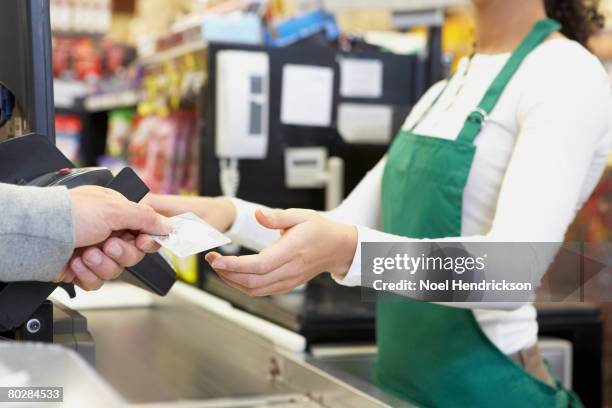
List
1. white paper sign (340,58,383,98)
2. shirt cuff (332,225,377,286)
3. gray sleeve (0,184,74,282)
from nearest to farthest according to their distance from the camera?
gray sleeve (0,184,74,282) < shirt cuff (332,225,377,286) < white paper sign (340,58,383,98)

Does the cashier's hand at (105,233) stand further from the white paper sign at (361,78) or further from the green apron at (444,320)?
the white paper sign at (361,78)

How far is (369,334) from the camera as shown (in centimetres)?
217

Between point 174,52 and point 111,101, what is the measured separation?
1135mm

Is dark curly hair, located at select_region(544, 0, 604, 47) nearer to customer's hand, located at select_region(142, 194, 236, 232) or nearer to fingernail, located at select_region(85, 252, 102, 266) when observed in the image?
customer's hand, located at select_region(142, 194, 236, 232)

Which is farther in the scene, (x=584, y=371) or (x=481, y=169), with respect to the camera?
(x=584, y=371)

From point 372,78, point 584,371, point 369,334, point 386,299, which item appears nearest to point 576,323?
point 584,371

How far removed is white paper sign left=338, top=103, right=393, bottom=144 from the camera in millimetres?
2789

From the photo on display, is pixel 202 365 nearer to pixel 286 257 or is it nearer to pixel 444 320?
pixel 444 320

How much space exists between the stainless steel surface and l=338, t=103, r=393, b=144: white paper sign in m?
0.86

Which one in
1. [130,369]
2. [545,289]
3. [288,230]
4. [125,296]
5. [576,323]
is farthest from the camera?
[125,296]

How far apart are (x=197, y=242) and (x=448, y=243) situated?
45 cm

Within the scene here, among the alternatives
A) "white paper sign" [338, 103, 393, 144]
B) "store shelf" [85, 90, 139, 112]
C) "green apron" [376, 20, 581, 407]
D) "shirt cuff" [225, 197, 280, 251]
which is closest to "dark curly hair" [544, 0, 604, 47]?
"green apron" [376, 20, 581, 407]

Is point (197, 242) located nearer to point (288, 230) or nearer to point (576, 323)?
point (288, 230)

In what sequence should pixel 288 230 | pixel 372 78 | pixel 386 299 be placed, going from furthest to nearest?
pixel 372 78 → pixel 386 299 → pixel 288 230
